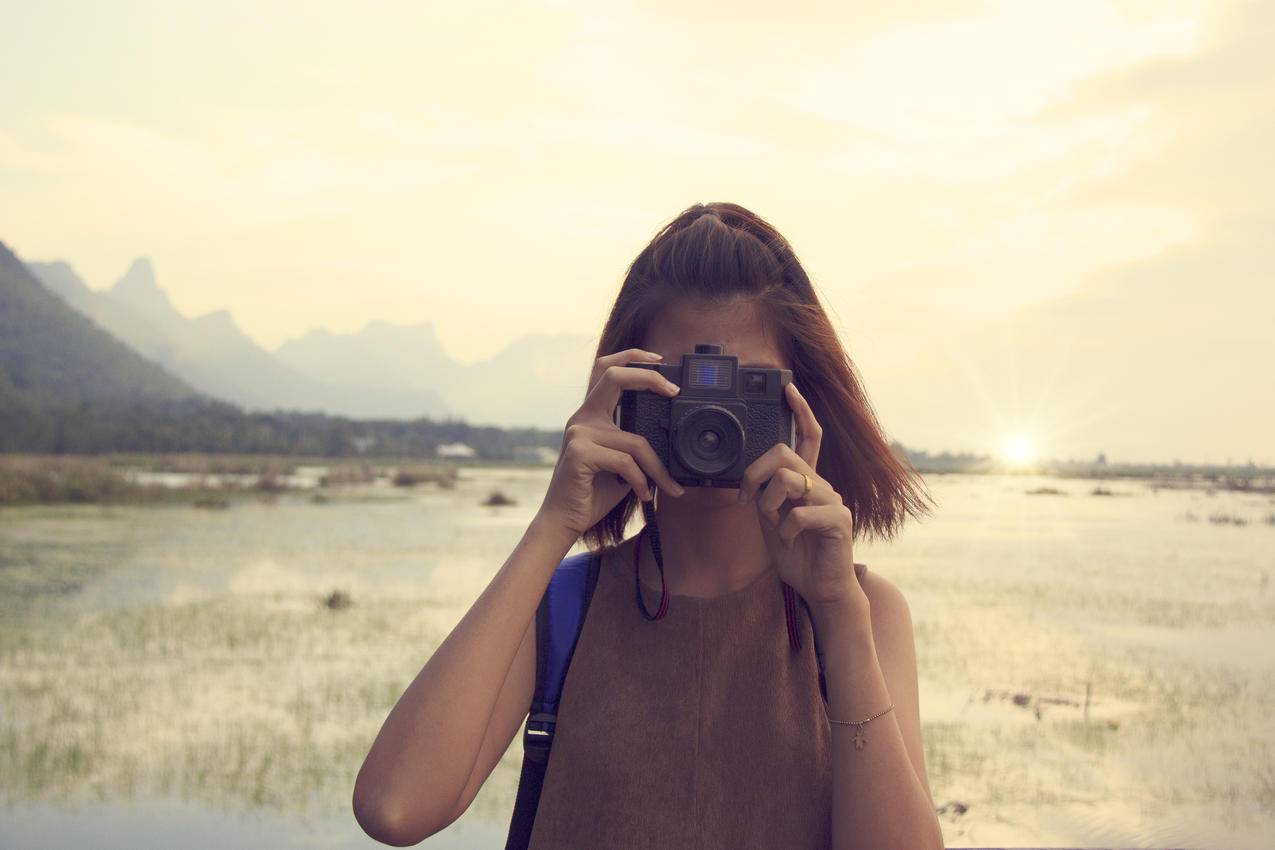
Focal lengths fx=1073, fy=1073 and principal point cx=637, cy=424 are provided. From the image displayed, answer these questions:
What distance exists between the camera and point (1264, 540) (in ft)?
86.8

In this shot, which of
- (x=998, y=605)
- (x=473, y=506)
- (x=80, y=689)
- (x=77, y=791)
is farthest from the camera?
(x=473, y=506)

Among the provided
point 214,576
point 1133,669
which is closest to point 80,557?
point 214,576

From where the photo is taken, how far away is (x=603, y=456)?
1780mm

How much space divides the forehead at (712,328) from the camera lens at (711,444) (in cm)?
13

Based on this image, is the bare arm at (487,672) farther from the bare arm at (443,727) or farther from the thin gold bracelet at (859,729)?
the thin gold bracelet at (859,729)

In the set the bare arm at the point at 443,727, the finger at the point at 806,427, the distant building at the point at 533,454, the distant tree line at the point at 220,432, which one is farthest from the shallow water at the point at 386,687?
the distant building at the point at 533,454

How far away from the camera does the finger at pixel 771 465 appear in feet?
5.67

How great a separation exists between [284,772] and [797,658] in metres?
6.95

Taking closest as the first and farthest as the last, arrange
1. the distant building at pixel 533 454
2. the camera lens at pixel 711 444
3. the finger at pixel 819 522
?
the finger at pixel 819 522 → the camera lens at pixel 711 444 → the distant building at pixel 533 454

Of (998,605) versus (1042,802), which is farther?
(998,605)

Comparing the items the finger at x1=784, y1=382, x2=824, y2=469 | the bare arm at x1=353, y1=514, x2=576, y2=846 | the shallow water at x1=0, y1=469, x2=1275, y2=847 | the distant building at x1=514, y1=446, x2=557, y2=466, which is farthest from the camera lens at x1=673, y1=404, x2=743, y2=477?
the distant building at x1=514, y1=446, x2=557, y2=466

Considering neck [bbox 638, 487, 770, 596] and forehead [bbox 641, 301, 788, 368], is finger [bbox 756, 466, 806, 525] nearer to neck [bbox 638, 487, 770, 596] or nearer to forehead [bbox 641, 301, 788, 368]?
neck [bbox 638, 487, 770, 596]

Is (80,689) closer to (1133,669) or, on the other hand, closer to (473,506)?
(1133,669)

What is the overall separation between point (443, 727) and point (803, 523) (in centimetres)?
63
